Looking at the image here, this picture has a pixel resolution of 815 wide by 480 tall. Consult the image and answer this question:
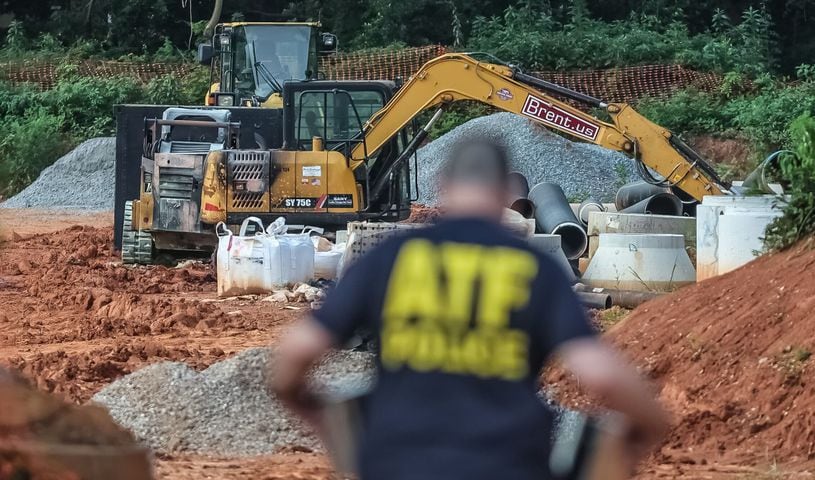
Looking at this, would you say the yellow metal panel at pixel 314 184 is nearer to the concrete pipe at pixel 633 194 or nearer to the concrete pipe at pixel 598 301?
the concrete pipe at pixel 633 194

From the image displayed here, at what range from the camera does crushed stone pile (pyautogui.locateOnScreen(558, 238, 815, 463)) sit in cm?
787

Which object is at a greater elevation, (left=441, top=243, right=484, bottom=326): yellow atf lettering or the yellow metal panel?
(left=441, top=243, right=484, bottom=326): yellow atf lettering

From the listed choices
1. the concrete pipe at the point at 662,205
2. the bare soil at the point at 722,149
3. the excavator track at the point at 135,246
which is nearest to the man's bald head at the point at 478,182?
the concrete pipe at the point at 662,205

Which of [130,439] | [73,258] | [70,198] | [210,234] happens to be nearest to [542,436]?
[130,439]

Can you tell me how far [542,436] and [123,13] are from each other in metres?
43.2

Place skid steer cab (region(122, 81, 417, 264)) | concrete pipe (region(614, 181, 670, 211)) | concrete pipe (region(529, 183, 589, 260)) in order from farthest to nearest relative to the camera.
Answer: concrete pipe (region(614, 181, 670, 211))
concrete pipe (region(529, 183, 589, 260))
skid steer cab (region(122, 81, 417, 264))

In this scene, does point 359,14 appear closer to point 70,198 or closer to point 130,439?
point 70,198

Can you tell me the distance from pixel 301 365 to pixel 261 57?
18042mm

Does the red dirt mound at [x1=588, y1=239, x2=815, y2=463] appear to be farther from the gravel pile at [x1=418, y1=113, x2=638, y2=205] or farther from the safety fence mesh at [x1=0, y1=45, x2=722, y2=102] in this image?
the safety fence mesh at [x1=0, y1=45, x2=722, y2=102]

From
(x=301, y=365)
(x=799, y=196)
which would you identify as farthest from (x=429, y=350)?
(x=799, y=196)

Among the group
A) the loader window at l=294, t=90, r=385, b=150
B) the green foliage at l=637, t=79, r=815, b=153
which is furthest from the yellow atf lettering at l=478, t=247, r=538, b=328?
the green foliage at l=637, t=79, r=815, b=153

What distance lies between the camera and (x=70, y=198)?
31531 mm

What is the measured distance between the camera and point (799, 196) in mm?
10219

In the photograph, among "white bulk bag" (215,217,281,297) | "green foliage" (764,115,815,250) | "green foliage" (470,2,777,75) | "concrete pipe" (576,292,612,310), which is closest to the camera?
"green foliage" (764,115,815,250)
